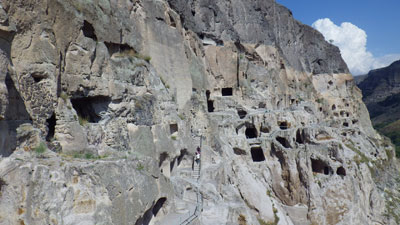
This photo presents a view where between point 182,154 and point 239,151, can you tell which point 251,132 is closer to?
point 239,151

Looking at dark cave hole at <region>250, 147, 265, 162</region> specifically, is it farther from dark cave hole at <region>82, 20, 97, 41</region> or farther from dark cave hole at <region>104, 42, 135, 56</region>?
dark cave hole at <region>82, 20, 97, 41</region>

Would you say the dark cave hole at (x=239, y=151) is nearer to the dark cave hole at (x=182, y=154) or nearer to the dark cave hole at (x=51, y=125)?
the dark cave hole at (x=182, y=154)

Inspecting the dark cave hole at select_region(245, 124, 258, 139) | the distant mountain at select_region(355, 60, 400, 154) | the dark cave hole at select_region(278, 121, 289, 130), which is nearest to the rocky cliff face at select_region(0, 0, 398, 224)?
the dark cave hole at select_region(278, 121, 289, 130)

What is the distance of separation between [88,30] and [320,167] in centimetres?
1957

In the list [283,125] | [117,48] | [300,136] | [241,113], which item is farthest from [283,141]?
[117,48]

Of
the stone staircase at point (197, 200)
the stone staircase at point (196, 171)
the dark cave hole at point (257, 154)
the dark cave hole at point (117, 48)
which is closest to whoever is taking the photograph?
the stone staircase at point (197, 200)

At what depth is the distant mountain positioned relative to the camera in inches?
3225

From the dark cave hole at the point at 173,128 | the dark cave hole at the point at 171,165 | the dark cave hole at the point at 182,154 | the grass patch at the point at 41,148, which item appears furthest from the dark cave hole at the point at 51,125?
the dark cave hole at the point at 182,154

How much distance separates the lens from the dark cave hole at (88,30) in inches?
437

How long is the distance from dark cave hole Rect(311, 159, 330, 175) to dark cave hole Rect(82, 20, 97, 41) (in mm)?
18767

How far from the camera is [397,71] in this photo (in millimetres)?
92000

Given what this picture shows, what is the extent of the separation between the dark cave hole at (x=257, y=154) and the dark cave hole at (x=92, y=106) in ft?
49.4

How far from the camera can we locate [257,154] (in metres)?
24.6

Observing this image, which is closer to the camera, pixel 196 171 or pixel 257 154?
pixel 196 171
